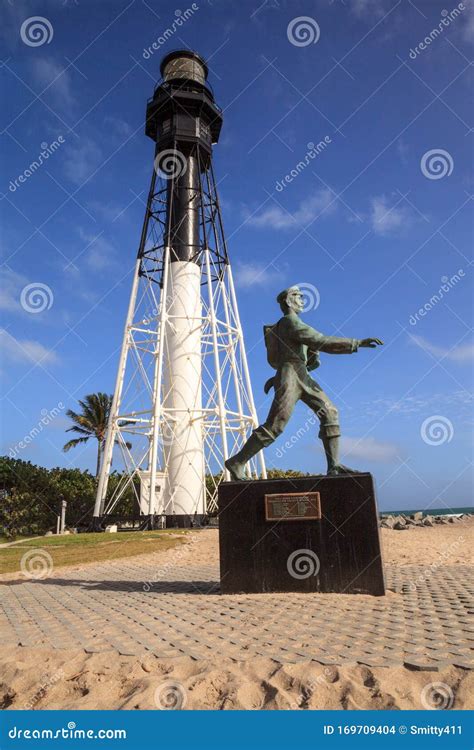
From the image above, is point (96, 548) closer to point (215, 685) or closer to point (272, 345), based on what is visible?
point (272, 345)

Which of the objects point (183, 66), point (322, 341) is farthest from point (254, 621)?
point (183, 66)

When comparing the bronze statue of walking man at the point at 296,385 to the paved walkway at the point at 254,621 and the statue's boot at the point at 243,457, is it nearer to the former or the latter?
the statue's boot at the point at 243,457

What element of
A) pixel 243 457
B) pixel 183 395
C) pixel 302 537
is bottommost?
pixel 302 537

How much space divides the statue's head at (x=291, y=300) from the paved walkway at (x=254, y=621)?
476cm

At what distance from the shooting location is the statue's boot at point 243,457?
330 inches

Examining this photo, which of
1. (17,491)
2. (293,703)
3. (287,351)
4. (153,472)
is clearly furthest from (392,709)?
(17,491)

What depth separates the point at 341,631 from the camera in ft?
16.5

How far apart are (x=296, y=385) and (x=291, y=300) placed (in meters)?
1.61

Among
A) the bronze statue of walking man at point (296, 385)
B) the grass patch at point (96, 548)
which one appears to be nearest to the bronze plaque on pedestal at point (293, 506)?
the bronze statue of walking man at point (296, 385)

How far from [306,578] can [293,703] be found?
4133 mm

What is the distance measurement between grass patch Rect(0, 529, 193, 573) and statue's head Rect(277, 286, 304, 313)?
9.74 meters

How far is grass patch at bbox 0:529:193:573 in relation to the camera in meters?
14.8

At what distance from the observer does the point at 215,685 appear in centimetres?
373

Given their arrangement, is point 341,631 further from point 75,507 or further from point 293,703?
point 75,507
